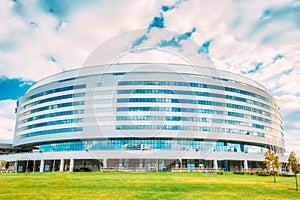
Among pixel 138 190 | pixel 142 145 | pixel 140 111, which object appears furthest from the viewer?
pixel 142 145

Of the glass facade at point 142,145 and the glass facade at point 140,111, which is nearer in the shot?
the glass facade at point 140,111

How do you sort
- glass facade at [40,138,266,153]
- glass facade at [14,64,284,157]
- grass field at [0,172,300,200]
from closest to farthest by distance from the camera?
grass field at [0,172,300,200] → glass facade at [14,64,284,157] → glass facade at [40,138,266,153]

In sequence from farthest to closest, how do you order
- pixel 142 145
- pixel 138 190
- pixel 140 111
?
pixel 142 145
pixel 140 111
pixel 138 190

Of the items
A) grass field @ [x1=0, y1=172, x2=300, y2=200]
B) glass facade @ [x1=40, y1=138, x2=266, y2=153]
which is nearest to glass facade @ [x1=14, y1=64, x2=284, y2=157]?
glass facade @ [x1=40, y1=138, x2=266, y2=153]

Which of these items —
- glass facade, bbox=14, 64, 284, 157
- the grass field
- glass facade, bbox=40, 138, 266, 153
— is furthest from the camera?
glass facade, bbox=40, 138, 266, 153

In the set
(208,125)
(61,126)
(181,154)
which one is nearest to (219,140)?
(208,125)

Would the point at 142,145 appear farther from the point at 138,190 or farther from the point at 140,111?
the point at 138,190

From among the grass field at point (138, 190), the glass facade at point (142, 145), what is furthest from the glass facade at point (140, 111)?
the grass field at point (138, 190)

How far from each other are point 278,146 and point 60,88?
71375mm

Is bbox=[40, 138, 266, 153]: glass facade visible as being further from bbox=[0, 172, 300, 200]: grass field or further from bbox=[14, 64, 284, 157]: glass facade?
bbox=[0, 172, 300, 200]: grass field

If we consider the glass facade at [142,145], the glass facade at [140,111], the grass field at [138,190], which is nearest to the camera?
the grass field at [138,190]

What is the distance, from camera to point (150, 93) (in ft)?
216

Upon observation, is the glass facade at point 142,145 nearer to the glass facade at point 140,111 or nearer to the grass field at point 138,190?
the glass facade at point 140,111

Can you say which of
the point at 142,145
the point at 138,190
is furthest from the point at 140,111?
the point at 138,190
